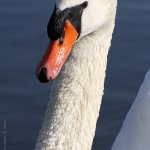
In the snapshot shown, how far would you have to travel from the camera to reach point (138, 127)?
5.19 meters

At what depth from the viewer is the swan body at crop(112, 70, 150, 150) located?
506 centimetres

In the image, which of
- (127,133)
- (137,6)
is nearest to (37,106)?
(127,133)

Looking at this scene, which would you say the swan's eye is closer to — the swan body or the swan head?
the swan head

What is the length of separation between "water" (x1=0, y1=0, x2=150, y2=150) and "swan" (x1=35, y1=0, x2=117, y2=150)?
221 cm

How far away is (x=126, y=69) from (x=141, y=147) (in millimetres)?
2754

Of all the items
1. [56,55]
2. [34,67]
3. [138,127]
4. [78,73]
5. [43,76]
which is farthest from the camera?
[34,67]

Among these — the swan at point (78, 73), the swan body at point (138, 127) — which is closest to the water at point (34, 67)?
the swan body at point (138, 127)

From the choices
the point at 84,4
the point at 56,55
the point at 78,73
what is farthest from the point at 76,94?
the point at 84,4

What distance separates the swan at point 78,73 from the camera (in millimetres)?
4043

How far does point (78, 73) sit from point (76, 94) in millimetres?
149

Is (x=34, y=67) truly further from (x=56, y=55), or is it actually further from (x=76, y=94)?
(x=56, y=55)

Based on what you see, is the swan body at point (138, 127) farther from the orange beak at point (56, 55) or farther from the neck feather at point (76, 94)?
the orange beak at point (56, 55)

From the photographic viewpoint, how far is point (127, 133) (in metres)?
5.22

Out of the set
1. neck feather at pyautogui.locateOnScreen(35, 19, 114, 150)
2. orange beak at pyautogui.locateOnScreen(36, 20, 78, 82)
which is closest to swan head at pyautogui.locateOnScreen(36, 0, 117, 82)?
orange beak at pyautogui.locateOnScreen(36, 20, 78, 82)
